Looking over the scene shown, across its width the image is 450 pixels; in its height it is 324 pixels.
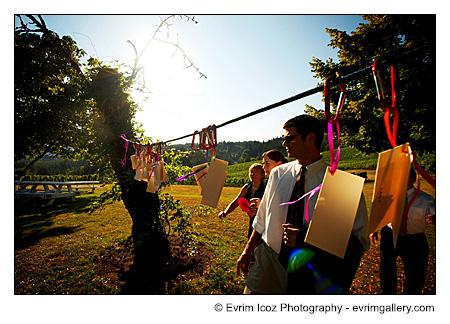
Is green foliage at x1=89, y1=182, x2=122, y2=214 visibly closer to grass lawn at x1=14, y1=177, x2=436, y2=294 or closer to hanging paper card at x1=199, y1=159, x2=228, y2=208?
grass lawn at x1=14, y1=177, x2=436, y2=294

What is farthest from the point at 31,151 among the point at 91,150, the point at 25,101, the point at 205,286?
the point at 205,286

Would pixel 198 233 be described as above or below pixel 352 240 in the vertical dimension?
below

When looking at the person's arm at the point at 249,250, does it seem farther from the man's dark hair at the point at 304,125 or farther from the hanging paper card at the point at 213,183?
the man's dark hair at the point at 304,125

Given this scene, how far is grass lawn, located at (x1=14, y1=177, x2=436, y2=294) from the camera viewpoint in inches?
141

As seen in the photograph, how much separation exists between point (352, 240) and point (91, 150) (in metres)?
4.88

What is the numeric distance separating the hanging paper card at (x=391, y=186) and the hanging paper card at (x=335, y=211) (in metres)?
0.13

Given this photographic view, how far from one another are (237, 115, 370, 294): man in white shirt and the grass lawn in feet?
7.68

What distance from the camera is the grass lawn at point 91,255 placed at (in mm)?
3588

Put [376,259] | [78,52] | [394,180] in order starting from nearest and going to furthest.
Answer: [394,180]
[376,259]
[78,52]

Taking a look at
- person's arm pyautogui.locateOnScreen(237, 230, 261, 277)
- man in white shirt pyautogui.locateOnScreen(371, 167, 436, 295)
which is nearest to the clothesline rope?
person's arm pyautogui.locateOnScreen(237, 230, 261, 277)

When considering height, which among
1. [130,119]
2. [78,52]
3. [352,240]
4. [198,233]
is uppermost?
[78,52]

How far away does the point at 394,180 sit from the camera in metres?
0.73

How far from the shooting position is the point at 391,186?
29.3 inches
